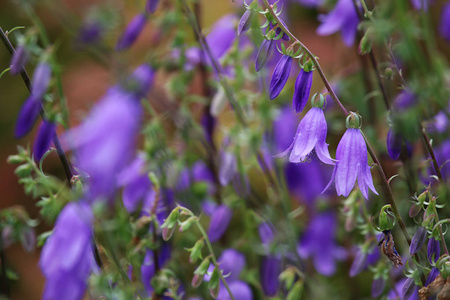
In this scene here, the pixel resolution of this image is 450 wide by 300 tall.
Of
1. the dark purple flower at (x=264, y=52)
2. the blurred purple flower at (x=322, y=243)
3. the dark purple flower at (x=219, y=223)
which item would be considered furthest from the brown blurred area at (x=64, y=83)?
the dark purple flower at (x=264, y=52)

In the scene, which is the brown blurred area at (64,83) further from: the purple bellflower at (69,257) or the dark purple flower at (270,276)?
the purple bellflower at (69,257)

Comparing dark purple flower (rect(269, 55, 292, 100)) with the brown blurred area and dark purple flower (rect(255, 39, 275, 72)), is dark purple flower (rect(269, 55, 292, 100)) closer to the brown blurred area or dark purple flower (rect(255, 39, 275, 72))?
dark purple flower (rect(255, 39, 275, 72))

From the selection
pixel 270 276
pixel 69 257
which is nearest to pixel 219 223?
pixel 270 276

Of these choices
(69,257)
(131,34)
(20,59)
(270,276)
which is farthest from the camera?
(131,34)

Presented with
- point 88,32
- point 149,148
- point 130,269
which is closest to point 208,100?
point 149,148

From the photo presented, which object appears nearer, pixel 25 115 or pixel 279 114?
pixel 25 115

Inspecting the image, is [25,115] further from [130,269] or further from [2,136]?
[2,136]

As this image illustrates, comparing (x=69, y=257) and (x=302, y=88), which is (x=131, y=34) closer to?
(x=302, y=88)
